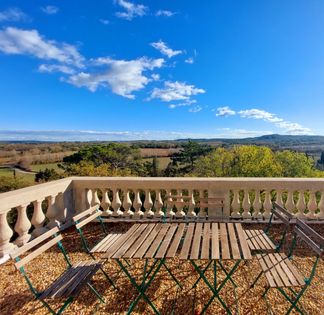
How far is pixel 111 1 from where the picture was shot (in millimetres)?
9273

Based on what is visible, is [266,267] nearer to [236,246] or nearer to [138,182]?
[236,246]

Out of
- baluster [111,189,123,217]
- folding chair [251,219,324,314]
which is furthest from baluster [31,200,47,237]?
folding chair [251,219,324,314]

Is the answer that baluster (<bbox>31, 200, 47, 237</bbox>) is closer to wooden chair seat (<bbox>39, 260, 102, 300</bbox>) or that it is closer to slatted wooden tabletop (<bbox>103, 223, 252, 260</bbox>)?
wooden chair seat (<bbox>39, 260, 102, 300</bbox>)

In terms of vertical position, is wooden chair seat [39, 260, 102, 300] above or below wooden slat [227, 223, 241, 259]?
below

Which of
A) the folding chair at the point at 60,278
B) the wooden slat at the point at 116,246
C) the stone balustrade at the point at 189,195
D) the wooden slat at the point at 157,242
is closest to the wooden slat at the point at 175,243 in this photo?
the wooden slat at the point at 157,242

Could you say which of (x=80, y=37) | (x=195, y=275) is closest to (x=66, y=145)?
(x=80, y=37)

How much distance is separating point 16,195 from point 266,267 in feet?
12.5

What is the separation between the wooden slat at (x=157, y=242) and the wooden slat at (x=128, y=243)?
0.24 m

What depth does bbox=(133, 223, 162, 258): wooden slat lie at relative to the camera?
92.3 inches

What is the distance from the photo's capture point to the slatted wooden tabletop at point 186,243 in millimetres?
2314

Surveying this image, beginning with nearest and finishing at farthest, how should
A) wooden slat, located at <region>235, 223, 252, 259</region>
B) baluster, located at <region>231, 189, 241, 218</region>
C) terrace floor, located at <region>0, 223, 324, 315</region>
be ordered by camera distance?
1. wooden slat, located at <region>235, 223, 252, 259</region>
2. terrace floor, located at <region>0, 223, 324, 315</region>
3. baluster, located at <region>231, 189, 241, 218</region>

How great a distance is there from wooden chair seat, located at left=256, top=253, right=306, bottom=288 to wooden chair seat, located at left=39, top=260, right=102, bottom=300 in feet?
6.12

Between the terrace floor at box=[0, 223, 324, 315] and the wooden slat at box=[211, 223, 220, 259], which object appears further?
the terrace floor at box=[0, 223, 324, 315]

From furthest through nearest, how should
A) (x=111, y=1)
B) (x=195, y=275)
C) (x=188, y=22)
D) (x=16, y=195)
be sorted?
(x=188, y=22)
(x=111, y=1)
(x=16, y=195)
(x=195, y=275)
